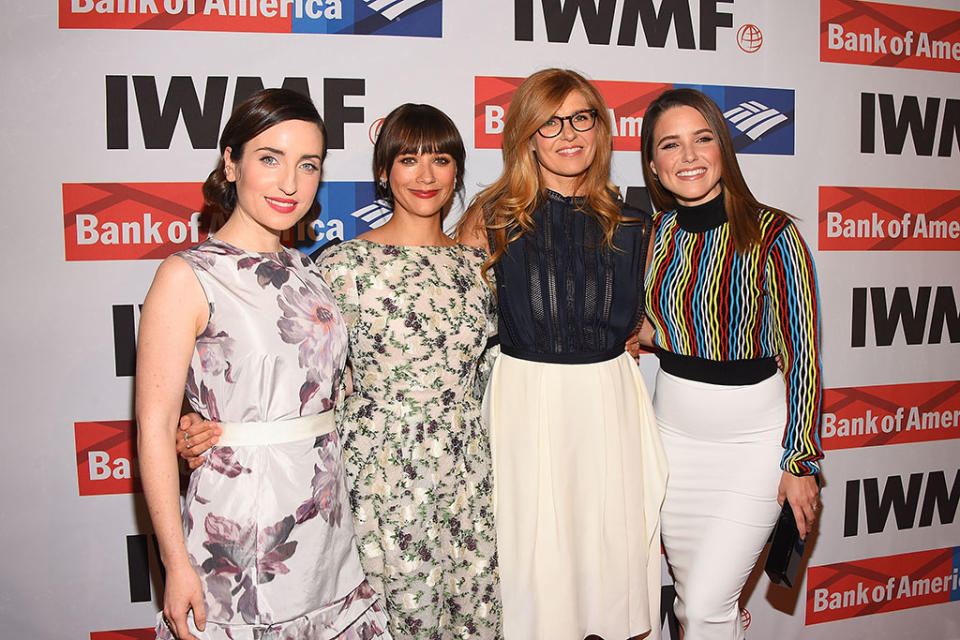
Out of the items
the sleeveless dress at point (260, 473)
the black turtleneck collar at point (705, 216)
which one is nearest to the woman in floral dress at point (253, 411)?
the sleeveless dress at point (260, 473)

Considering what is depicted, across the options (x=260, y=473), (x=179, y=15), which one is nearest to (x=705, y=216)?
(x=260, y=473)

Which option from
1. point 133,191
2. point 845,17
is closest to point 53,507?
point 133,191

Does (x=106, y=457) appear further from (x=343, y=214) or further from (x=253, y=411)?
Answer: (x=253, y=411)

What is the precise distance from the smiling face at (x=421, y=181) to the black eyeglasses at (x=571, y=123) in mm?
329

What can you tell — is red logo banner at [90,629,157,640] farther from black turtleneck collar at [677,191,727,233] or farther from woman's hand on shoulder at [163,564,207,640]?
black turtleneck collar at [677,191,727,233]

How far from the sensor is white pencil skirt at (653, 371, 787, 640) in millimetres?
2041

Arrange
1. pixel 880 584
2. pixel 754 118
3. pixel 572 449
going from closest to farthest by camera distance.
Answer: pixel 572 449 → pixel 754 118 → pixel 880 584

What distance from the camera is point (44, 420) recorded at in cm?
252

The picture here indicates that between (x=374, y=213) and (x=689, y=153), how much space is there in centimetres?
124

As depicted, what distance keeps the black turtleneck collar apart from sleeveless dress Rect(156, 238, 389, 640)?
4.10ft

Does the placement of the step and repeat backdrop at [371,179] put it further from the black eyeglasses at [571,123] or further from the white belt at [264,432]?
the white belt at [264,432]

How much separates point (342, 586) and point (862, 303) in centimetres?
267

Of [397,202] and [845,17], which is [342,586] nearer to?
[397,202]

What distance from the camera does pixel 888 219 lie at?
3078mm
